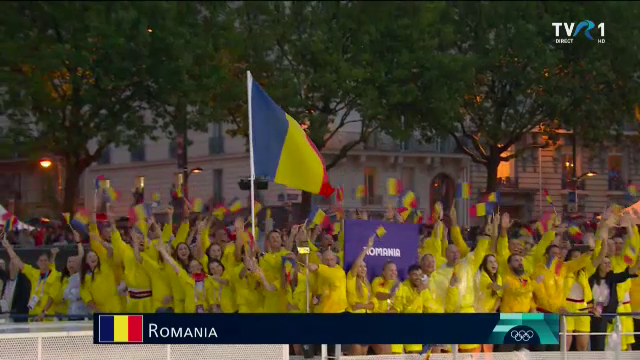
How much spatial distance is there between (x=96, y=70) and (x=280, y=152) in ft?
67.3

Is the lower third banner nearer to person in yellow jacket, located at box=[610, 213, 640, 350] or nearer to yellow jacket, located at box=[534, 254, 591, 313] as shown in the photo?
yellow jacket, located at box=[534, 254, 591, 313]

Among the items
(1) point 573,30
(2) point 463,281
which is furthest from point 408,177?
(2) point 463,281

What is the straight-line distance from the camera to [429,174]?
2393 inches

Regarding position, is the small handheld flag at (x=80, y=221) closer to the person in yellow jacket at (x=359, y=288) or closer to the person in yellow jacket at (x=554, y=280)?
the person in yellow jacket at (x=359, y=288)

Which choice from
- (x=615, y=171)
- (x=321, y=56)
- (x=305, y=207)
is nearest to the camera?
(x=321, y=56)

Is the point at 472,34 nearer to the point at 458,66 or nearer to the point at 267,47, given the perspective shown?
the point at 458,66

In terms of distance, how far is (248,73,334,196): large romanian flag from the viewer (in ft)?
52.5

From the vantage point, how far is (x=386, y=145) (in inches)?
2327

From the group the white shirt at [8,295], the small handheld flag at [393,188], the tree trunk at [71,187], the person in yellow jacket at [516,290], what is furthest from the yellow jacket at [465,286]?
the tree trunk at [71,187]

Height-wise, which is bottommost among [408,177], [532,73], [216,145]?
[408,177]

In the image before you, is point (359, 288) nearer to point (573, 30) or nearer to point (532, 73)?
point (532, 73)

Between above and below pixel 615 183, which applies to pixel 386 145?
above

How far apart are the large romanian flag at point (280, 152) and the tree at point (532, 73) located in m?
26.1

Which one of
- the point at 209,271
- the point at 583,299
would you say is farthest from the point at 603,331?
the point at 209,271
